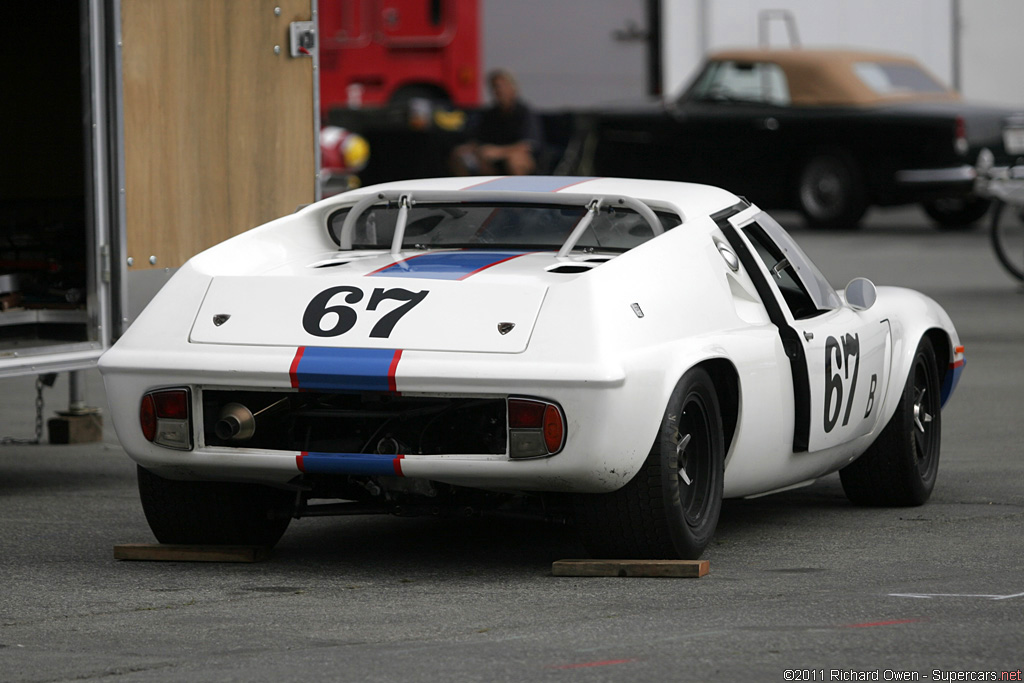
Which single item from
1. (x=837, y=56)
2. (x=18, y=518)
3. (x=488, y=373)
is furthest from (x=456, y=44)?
(x=488, y=373)

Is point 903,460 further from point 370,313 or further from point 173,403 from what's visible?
point 173,403

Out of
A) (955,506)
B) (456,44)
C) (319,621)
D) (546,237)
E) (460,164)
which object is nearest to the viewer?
(319,621)

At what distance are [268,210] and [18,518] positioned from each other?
2.21m

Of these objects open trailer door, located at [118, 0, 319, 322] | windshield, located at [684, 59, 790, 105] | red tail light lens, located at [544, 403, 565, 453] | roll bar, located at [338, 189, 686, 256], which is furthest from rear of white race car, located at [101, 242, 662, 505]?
windshield, located at [684, 59, 790, 105]

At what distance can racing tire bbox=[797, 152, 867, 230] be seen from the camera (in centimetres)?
2067

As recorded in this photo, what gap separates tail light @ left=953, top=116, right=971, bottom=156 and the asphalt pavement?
11.9 m

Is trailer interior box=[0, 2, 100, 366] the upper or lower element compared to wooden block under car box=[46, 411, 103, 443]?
upper

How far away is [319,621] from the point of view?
5.29m

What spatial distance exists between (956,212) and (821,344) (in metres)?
15.4

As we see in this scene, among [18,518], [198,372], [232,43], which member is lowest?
[18,518]

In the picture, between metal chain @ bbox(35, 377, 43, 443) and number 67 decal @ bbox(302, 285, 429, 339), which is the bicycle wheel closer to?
metal chain @ bbox(35, 377, 43, 443)

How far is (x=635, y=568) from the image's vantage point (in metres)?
5.80

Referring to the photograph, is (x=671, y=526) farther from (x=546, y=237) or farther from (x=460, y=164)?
(x=460, y=164)

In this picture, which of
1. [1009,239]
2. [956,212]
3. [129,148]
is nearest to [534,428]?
[129,148]
